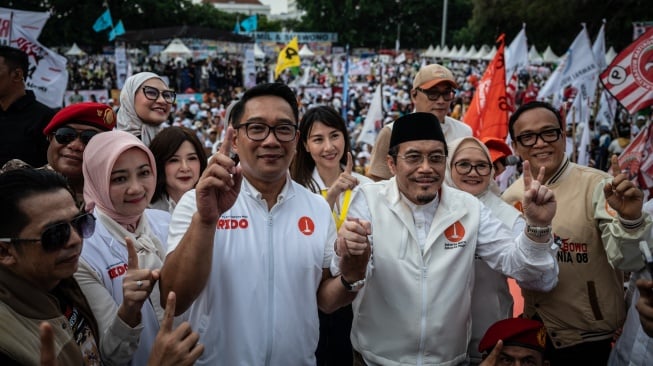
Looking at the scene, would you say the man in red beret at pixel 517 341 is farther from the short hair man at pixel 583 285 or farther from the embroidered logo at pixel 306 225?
the embroidered logo at pixel 306 225

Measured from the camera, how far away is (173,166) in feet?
12.1

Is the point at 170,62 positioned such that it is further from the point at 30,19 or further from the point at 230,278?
the point at 230,278

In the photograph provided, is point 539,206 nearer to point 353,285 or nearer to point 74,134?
point 353,285

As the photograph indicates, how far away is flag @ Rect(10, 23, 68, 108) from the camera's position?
25.7 feet

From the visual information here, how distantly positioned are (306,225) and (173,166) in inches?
60.2

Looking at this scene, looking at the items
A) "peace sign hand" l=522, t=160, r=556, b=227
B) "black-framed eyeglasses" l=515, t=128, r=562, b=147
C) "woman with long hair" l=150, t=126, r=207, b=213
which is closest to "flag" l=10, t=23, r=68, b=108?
"woman with long hair" l=150, t=126, r=207, b=213

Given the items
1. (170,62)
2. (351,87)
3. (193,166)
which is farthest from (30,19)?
(170,62)

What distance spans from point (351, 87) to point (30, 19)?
60.8 feet

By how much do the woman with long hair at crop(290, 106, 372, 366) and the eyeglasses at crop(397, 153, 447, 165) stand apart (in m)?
0.84

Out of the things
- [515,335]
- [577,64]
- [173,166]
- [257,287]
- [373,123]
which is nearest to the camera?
[257,287]

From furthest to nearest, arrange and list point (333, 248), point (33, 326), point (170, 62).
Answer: point (170, 62)
point (333, 248)
point (33, 326)

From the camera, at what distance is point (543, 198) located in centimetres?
249

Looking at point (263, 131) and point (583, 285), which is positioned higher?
point (263, 131)

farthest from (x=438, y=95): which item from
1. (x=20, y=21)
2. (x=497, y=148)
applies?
(x=20, y=21)
